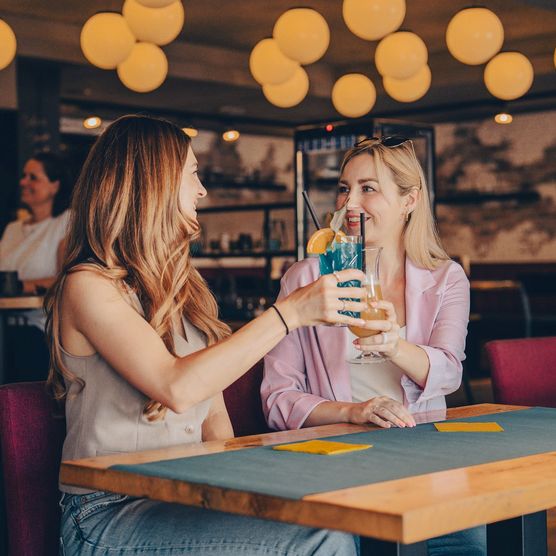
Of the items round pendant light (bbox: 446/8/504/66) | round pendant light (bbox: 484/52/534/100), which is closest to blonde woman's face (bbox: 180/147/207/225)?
round pendant light (bbox: 446/8/504/66)

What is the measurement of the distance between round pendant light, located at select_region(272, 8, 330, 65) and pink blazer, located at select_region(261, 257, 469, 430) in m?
2.80

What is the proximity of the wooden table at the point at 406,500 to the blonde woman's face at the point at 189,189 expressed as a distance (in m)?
0.56

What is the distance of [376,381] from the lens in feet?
8.46

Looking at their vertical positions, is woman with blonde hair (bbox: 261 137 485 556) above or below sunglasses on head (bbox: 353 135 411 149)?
below

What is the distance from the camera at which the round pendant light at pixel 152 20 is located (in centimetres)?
502

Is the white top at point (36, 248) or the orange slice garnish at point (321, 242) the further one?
the white top at point (36, 248)

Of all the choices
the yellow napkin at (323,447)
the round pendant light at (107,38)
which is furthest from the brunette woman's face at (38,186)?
the yellow napkin at (323,447)

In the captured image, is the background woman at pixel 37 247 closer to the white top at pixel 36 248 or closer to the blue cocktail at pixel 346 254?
the white top at pixel 36 248

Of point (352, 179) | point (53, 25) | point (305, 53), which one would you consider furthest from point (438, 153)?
point (352, 179)

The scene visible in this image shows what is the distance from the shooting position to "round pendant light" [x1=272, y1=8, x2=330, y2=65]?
5289 millimetres

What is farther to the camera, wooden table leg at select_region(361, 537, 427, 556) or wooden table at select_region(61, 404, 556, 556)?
wooden table leg at select_region(361, 537, 427, 556)

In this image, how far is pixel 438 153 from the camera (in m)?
12.6

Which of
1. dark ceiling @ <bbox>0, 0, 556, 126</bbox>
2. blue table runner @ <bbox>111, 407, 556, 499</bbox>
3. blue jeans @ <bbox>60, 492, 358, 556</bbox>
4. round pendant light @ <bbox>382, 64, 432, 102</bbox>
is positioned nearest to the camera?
blue table runner @ <bbox>111, 407, 556, 499</bbox>

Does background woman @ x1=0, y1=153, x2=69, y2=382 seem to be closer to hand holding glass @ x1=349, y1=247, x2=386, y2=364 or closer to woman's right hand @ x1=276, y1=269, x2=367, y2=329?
hand holding glass @ x1=349, y1=247, x2=386, y2=364
